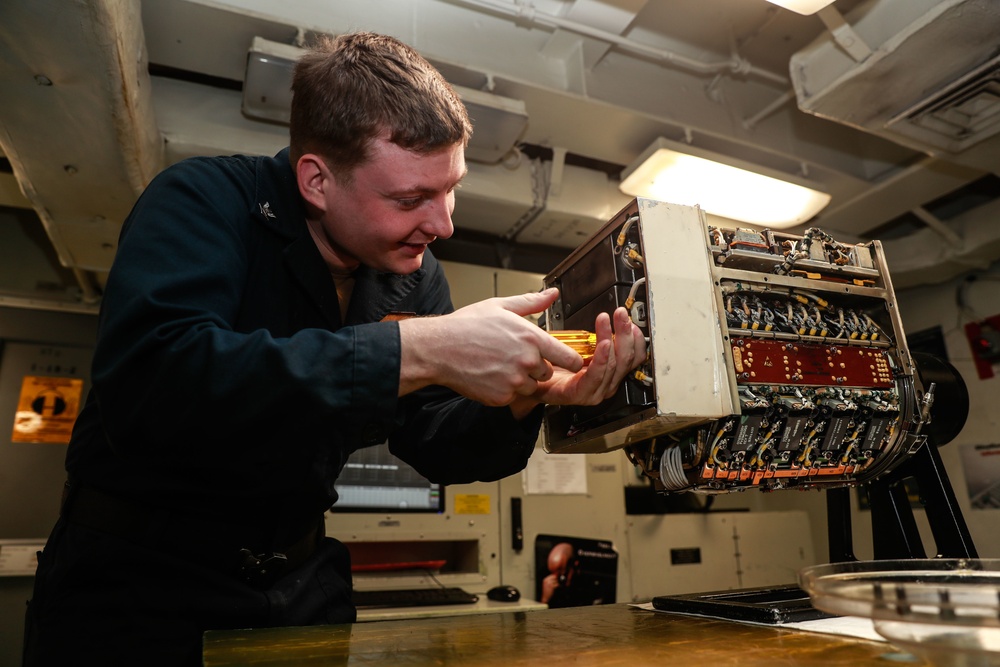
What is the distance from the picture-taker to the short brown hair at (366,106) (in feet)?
3.74

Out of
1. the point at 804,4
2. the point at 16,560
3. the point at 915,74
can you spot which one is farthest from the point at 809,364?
the point at 16,560

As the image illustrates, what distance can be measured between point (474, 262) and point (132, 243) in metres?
3.03

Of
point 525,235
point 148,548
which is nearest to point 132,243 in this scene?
point 148,548

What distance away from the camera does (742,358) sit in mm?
1178

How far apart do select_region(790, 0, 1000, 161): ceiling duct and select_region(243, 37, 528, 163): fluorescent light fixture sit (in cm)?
110

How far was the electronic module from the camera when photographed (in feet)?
3.64

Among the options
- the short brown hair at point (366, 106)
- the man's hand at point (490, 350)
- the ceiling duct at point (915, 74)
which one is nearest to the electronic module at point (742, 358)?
the man's hand at point (490, 350)

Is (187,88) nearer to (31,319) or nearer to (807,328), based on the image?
(31,319)

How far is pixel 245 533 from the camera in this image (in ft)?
3.52

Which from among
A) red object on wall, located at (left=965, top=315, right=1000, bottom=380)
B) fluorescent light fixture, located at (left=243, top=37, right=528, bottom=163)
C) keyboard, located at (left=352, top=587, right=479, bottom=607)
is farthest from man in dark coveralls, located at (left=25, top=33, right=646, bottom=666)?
red object on wall, located at (left=965, top=315, right=1000, bottom=380)

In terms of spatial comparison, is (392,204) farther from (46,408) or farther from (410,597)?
(46,408)

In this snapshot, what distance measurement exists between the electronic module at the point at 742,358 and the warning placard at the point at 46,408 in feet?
9.64

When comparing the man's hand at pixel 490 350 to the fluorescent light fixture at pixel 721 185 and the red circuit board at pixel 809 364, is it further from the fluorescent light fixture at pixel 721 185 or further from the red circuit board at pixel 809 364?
the fluorescent light fixture at pixel 721 185

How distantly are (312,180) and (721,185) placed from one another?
A: 2133 mm
